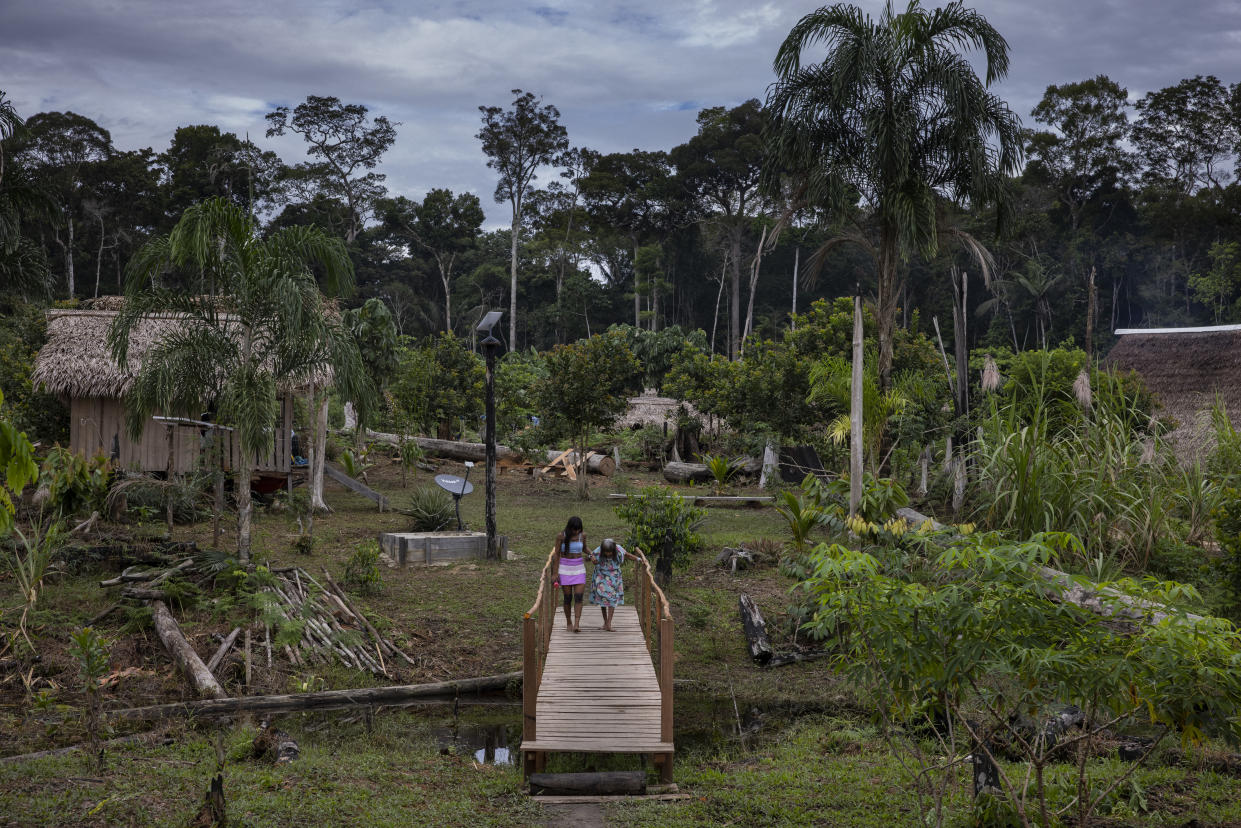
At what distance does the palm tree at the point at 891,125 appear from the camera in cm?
1622

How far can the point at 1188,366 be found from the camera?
69.6ft

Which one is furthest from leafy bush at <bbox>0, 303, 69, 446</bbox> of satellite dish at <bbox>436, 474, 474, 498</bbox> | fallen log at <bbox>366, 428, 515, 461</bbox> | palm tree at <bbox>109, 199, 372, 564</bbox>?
fallen log at <bbox>366, 428, 515, 461</bbox>

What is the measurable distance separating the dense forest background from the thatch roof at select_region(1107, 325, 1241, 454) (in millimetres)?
15023

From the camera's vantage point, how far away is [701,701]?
382 inches

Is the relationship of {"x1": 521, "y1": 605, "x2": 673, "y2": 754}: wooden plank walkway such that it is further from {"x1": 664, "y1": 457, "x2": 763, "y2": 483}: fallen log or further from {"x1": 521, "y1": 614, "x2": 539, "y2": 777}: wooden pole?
{"x1": 664, "y1": 457, "x2": 763, "y2": 483}: fallen log

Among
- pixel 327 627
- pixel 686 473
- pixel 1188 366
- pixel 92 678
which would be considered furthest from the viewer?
pixel 686 473

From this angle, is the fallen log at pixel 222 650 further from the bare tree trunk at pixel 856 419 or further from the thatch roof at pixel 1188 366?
the thatch roof at pixel 1188 366

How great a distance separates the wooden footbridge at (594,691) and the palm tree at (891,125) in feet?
32.9

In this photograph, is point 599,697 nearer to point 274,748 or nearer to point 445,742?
point 445,742

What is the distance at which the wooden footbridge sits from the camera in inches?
281

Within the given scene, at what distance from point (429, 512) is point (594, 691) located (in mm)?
9343

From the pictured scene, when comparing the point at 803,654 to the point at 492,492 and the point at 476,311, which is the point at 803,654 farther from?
the point at 476,311

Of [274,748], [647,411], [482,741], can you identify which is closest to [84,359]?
[274,748]

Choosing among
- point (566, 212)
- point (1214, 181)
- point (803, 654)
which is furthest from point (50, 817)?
point (1214, 181)
